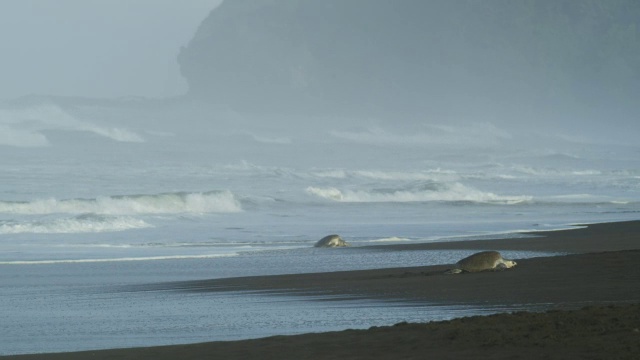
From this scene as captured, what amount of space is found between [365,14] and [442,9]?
19.6ft

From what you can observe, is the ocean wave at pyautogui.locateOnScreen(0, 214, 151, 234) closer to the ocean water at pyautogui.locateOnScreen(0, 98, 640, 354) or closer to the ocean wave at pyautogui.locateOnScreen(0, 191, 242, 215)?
the ocean water at pyautogui.locateOnScreen(0, 98, 640, 354)

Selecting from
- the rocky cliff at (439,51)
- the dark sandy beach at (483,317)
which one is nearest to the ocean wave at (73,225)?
the dark sandy beach at (483,317)

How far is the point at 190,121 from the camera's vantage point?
64562 mm

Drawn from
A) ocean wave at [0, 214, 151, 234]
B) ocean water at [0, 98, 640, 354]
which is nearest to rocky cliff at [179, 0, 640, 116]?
ocean water at [0, 98, 640, 354]

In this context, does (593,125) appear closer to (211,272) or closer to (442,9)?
(442,9)

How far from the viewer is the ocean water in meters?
8.74

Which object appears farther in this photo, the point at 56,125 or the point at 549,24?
the point at 549,24

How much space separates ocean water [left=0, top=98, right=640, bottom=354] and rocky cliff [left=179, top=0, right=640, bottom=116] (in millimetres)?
23707

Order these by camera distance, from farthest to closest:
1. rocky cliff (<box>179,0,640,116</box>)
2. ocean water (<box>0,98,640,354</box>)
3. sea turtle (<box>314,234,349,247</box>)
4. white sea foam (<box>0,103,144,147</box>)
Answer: rocky cliff (<box>179,0,640,116</box>)
white sea foam (<box>0,103,144,147</box>)
sea turtle (<box>314,234,349,247</box>)
ocean water (<box>0,98,640,354</box>)

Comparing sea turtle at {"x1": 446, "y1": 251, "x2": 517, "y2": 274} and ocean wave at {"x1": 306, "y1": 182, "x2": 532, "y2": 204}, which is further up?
ocean wave at {"x1": 306, "y1": 182, "x2": 532, "y2": 204}

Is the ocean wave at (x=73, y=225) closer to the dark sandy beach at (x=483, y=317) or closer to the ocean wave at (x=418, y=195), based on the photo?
the dark sandy beach at (x=483, y=317)

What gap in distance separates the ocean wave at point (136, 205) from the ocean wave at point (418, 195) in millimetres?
3680

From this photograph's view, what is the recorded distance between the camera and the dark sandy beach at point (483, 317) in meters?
6.33

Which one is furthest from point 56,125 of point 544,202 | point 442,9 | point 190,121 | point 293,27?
point 442,9
